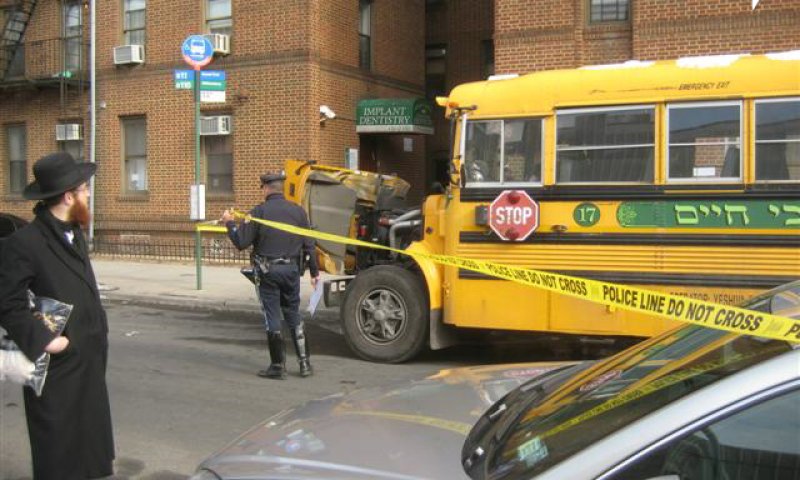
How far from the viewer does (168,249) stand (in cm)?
1705

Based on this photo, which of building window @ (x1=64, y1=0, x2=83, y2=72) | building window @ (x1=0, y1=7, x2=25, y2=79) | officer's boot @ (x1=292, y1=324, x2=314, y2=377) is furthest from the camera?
building window @ (x1=0, y1=7, x2=25, y2=79)

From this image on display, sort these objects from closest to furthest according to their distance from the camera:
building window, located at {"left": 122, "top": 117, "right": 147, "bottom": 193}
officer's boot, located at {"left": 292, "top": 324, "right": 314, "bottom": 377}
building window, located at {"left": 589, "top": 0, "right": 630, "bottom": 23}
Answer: officer's boot, located at {"left": 292, "top": 324, "right": 314, "bottom": 377}, building window, located at {"left": 589, "top": 0, "right": 630, "bottom": 23}, building window, located at {"left": 122, "top": 117, "right": 147, "bottom": 193}

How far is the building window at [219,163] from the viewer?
1639 cm

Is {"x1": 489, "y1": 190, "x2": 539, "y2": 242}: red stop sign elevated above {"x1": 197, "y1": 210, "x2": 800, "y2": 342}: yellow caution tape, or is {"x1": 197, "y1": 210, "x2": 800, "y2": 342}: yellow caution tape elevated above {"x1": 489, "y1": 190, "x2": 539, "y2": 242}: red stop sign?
{"x1": 489, "y1": 190, "x2": 539, "y2": 242}: red stop sign

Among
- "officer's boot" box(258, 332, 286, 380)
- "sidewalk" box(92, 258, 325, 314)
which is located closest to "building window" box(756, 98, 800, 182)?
"officer's boot" box(258, 332, 286, 380)

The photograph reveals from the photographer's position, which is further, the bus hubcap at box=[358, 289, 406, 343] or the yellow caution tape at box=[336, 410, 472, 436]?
the bus hubcap at box=[358, 289, 406, 343]

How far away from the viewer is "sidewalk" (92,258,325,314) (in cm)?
1159

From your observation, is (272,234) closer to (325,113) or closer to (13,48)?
(325,113)

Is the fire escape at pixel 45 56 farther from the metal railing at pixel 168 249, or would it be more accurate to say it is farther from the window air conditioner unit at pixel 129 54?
the metal railing at pixel 168 249

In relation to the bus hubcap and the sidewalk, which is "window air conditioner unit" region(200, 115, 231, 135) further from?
the bus hubcap

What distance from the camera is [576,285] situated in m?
4.18

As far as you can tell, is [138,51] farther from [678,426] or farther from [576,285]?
[678,426]

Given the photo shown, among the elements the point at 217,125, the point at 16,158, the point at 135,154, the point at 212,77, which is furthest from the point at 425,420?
the point at 16,158

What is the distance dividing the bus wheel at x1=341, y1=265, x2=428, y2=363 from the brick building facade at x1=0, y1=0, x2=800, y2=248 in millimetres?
7020
